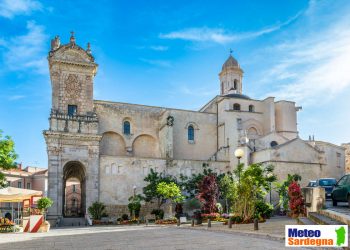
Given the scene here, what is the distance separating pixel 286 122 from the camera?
4888 cm

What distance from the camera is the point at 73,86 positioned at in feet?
135

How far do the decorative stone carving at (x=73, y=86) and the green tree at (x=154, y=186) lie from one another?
10480 millimetres

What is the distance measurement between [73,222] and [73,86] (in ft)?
42.7

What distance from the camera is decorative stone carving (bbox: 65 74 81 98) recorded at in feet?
135

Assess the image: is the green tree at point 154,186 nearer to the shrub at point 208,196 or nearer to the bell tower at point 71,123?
the bell tower at point 71,123

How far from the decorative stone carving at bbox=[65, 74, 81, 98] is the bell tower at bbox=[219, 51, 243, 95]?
19.9 m

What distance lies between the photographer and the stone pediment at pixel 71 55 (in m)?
40.8

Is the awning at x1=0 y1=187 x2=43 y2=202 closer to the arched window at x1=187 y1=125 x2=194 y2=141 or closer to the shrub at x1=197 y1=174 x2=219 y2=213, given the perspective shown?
the shrub at x1=197 y1=174 x2=219 y2=213

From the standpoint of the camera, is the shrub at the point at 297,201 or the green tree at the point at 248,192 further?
the green tree at the point at 248,192

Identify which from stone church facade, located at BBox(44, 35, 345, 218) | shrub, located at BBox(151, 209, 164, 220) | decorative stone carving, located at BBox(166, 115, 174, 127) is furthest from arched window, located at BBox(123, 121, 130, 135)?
shrub, located at BBox(151, 209, 164, 220)

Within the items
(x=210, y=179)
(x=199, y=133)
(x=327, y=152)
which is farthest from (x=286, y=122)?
(x=210, y=179)

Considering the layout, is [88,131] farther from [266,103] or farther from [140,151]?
[266,103]

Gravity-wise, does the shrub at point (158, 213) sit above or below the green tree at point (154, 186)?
below

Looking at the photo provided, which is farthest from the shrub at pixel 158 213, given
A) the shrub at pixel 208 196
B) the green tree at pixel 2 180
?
the green tree at pixel 2 180
